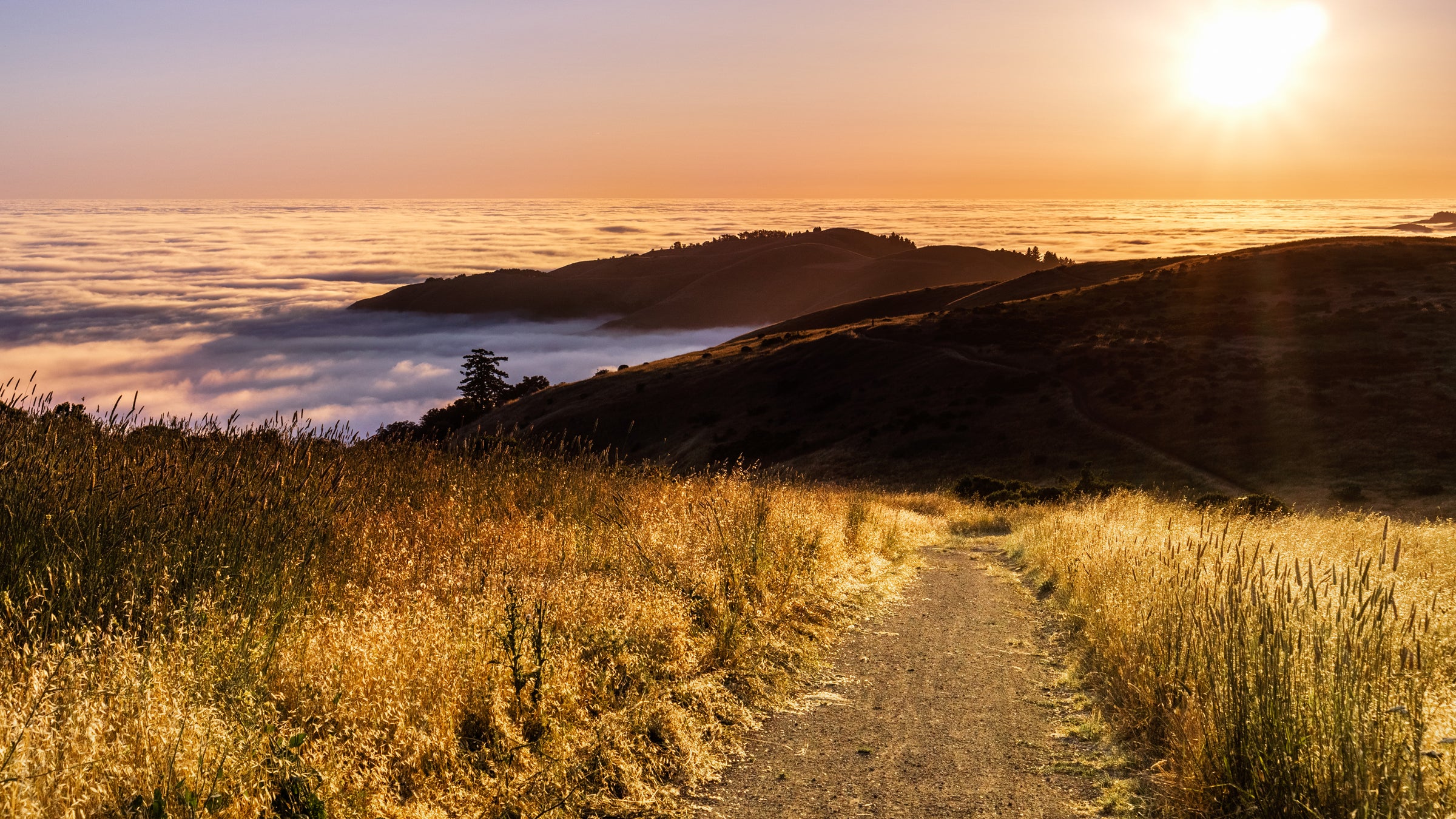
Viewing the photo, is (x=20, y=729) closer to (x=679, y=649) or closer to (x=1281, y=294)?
(x=679, y=649)

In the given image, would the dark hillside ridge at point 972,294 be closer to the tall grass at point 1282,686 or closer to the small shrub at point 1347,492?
the small shrub at point 1347,492

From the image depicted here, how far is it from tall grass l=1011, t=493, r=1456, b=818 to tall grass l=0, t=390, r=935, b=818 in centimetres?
262

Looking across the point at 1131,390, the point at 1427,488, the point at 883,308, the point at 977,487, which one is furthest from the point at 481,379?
the point at 1427,488

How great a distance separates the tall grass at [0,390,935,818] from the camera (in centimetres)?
399

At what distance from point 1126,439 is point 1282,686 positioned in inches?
2181

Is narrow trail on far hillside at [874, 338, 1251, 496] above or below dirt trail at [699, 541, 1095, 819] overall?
below

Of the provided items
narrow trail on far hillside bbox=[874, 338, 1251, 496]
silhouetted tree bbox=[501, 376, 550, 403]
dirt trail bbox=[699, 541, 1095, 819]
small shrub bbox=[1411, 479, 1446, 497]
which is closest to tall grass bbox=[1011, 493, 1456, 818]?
dirt trail bbox=[699, 541, 1095, 819]

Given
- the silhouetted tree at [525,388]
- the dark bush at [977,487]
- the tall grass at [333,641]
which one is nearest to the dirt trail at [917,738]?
the tall grass at [333,641]

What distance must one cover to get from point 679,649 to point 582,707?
1.29 m

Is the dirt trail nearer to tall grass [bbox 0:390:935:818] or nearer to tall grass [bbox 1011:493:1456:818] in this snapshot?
tall grass [bbox 0:390:935:818]

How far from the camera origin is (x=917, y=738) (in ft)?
20.3

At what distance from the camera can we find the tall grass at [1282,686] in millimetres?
3990

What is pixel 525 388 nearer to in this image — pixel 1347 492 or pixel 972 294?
pixel 972 294

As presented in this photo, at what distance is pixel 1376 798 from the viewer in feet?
12.5
